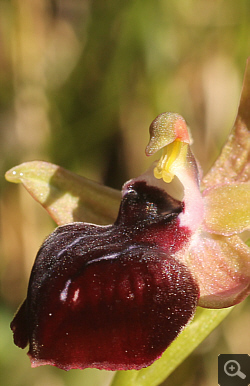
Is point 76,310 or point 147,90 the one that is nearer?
point 76,310

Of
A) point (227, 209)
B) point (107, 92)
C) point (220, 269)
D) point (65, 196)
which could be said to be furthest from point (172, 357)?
point (107, 92)

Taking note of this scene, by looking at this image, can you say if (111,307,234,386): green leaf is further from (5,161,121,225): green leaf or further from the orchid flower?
(5,161,121,225): green leaf

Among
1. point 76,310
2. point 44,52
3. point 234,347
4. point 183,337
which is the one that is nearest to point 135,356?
point 76,310

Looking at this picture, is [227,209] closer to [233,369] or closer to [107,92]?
[233,369]

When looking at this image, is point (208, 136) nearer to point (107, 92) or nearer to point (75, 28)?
point (107, 92)

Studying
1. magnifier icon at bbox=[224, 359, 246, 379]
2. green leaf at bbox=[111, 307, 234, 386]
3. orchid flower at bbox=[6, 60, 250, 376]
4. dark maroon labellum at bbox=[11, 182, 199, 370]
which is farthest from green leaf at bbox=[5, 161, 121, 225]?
magnifier icon at bbox=[224, 359, 246, 379]

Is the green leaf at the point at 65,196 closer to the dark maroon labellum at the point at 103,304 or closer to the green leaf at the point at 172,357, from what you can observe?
the dark maroon labellum at the point at 103,304

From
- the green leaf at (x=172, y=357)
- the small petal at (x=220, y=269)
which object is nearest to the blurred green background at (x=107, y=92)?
the green leaf at (x=172, y=357)
